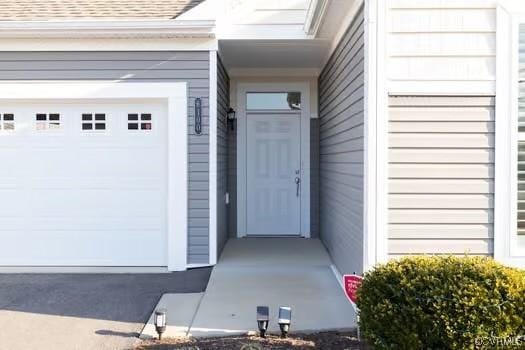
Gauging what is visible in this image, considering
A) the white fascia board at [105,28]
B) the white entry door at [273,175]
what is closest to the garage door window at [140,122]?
the white fascia board at [105,28]

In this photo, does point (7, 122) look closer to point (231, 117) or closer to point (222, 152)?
point (222, 152)

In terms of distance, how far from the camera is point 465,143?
411 cm

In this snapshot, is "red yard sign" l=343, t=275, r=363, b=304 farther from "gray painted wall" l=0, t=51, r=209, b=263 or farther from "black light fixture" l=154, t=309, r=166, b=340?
"gray painted wall" l=0, t=51, r=209, b=263

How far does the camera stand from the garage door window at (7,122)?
6391mm

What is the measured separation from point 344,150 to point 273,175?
10.1 ft

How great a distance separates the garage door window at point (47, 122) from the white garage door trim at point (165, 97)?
0.24 meters

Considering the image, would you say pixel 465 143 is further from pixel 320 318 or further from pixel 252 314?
pixel 252 314

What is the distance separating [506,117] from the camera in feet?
13.3

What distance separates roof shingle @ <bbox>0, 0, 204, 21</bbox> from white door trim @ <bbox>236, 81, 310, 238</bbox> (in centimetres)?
227

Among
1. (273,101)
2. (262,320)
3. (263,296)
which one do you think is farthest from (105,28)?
(262,320)

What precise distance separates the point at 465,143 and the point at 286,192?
4.63 meters

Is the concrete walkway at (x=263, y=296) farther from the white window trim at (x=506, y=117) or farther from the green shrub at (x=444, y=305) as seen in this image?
the white window trim at (x=506, y=117)

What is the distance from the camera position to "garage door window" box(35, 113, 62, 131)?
251 inches

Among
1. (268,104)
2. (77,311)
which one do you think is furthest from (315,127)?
(77,311)
